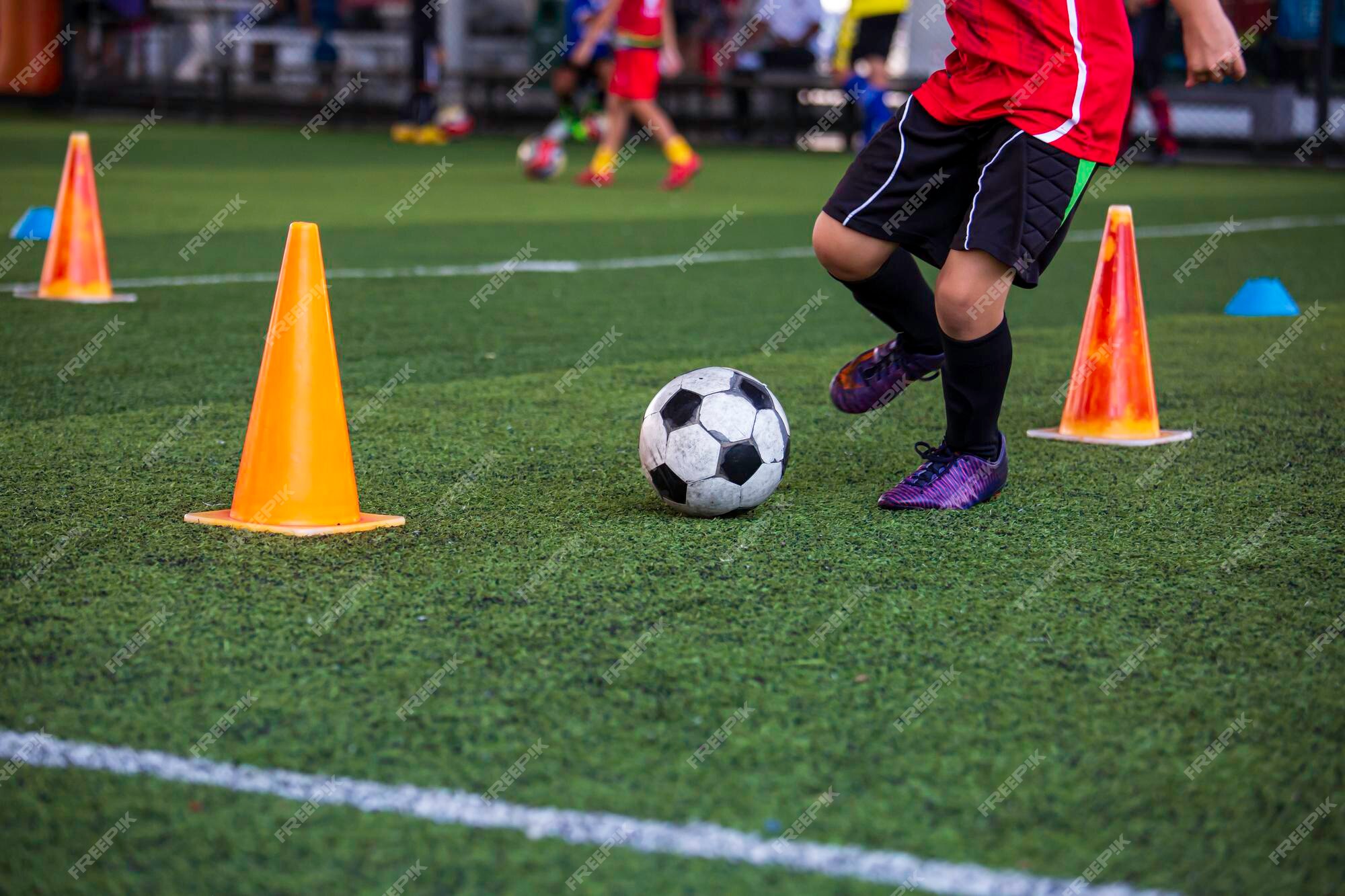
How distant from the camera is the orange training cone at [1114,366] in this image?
4.22m

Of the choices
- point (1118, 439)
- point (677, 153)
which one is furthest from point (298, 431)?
point (677, 153)

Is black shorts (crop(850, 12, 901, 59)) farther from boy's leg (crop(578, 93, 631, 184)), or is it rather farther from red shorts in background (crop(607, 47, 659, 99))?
red shorts in background (crop(607, 47, 659, 99))

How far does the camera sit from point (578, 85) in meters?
17.7

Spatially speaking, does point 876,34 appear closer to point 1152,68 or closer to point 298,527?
point 1152,68

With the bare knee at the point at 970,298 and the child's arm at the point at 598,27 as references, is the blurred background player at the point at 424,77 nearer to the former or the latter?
the child's arm at the point at 598,27

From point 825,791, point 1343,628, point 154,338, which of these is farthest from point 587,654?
point 154,338

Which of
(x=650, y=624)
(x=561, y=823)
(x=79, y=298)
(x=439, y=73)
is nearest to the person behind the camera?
(x=561, y=823)

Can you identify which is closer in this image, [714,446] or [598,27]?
[714,446]

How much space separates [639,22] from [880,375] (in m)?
8.95

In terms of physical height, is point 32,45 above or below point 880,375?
below

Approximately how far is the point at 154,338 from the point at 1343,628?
167 inches

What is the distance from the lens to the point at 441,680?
229cm

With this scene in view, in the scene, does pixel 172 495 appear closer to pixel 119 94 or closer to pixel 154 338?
pixel 154 338

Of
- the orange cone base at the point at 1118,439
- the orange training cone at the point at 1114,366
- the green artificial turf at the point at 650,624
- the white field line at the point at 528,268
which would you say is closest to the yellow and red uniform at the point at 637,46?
the white field line at the point at 528,268
